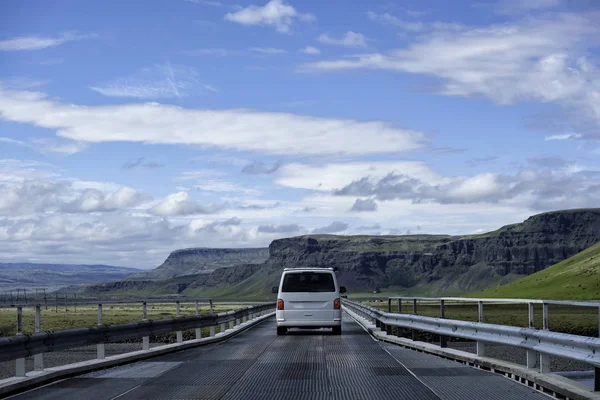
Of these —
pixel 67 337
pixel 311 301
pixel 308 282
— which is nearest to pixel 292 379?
pixel 67 337

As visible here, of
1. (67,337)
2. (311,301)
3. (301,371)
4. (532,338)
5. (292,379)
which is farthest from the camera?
(311,301)

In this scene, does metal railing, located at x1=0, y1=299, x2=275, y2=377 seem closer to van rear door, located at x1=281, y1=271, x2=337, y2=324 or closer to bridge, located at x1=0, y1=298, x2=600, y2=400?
bridge, located at x1=0, y1=298, x2=600, y2=400

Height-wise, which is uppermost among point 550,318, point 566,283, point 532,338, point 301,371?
point 532,338

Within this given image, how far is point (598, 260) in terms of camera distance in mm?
175000

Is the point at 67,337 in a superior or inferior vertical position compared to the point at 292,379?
superior

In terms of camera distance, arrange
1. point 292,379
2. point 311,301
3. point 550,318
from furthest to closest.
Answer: point 550,318 < point 311,301 < point 292,379

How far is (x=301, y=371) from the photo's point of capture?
15352 millimetres

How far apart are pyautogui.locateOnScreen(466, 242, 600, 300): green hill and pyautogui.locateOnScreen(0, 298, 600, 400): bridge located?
11568 centimetres

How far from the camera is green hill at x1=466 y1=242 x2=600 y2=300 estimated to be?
465 ft

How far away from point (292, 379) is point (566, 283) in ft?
505

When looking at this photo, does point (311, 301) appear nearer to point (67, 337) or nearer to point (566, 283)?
point (67, 337)

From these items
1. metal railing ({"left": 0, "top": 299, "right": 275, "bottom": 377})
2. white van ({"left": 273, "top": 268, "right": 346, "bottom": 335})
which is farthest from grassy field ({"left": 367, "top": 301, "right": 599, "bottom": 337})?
metal railing ({"left": 0, "top": 299, "right": 275, "bottom": 377})

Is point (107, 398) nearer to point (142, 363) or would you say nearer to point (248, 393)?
point (248, 393)

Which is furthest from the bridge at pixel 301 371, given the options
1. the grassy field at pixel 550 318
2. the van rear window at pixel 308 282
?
Result: the grassy field at pixel 550 318
